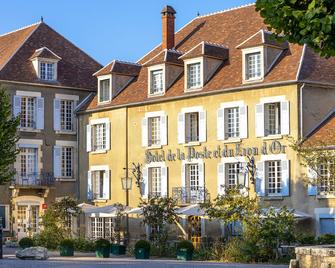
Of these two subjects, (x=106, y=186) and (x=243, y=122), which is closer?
(x=243, y=122)

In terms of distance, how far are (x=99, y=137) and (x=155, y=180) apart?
15.1ft

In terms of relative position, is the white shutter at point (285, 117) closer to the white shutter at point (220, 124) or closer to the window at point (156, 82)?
the white shutter at point (220, 124)

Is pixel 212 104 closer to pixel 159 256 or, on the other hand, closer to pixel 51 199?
pixel 159 256

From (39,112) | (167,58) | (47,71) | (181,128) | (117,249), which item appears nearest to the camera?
(117,249)

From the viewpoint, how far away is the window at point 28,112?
138ft

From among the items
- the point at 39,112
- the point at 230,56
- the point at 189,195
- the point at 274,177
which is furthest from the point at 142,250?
the point at 39,112

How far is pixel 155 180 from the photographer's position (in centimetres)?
3912

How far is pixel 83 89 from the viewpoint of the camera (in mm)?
44094

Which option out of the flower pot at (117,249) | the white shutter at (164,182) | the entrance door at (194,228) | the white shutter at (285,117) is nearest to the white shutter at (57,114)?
the white shutter at (164,182)

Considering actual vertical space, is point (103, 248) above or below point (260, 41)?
below

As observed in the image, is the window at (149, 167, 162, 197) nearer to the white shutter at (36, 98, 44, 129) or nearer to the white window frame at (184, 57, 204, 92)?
the white window frame at (184, 57, 204, 92)

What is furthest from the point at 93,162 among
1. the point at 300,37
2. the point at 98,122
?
the point at 300,37

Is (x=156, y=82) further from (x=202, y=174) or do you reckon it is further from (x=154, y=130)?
(x=202, y=174)

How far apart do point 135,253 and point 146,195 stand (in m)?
7.05
